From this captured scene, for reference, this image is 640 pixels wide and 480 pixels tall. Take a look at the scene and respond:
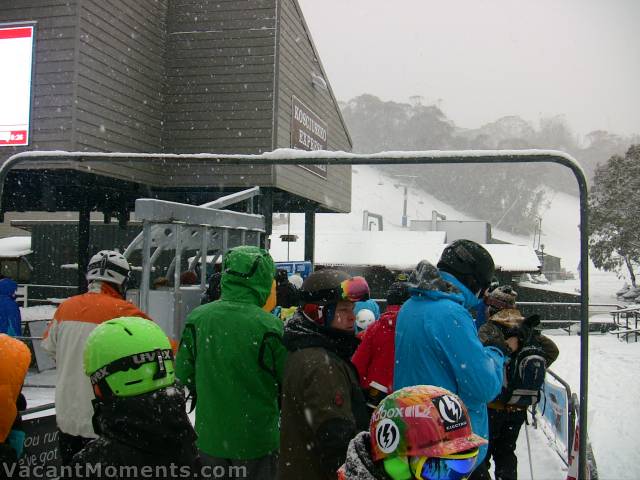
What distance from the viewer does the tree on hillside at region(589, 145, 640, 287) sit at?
36.1 metres

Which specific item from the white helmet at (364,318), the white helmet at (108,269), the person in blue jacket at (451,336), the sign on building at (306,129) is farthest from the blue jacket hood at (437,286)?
the sign on building at (306,129)

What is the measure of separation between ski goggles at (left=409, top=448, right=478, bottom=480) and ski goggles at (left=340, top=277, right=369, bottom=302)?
3.63 feet

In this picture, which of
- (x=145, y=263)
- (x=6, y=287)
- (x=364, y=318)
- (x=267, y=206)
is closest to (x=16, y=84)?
(x=6, y=287)

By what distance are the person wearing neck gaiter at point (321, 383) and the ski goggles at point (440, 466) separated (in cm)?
73

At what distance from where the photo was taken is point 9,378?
2719mm

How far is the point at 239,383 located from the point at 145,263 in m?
2.93

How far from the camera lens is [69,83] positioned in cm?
872

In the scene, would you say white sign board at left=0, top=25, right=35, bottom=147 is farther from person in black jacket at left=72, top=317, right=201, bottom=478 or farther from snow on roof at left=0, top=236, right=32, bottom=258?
snow on roof at left=0, top=236, right=32, bottom=258

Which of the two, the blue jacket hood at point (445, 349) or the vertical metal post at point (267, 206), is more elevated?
the vertical metal post at point (267, 206)

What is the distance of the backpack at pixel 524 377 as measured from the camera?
4.17m

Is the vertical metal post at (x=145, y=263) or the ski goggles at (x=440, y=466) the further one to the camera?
the vertical metal post at (x=145, y=263)

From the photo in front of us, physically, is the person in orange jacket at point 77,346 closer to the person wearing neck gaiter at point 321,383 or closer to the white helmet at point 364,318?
the person wearing neck gaiter at point 321,383

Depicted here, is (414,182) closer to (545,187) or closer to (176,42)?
(545,187)

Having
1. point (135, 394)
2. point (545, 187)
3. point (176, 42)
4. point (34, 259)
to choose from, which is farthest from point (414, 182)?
point (135, 394)
